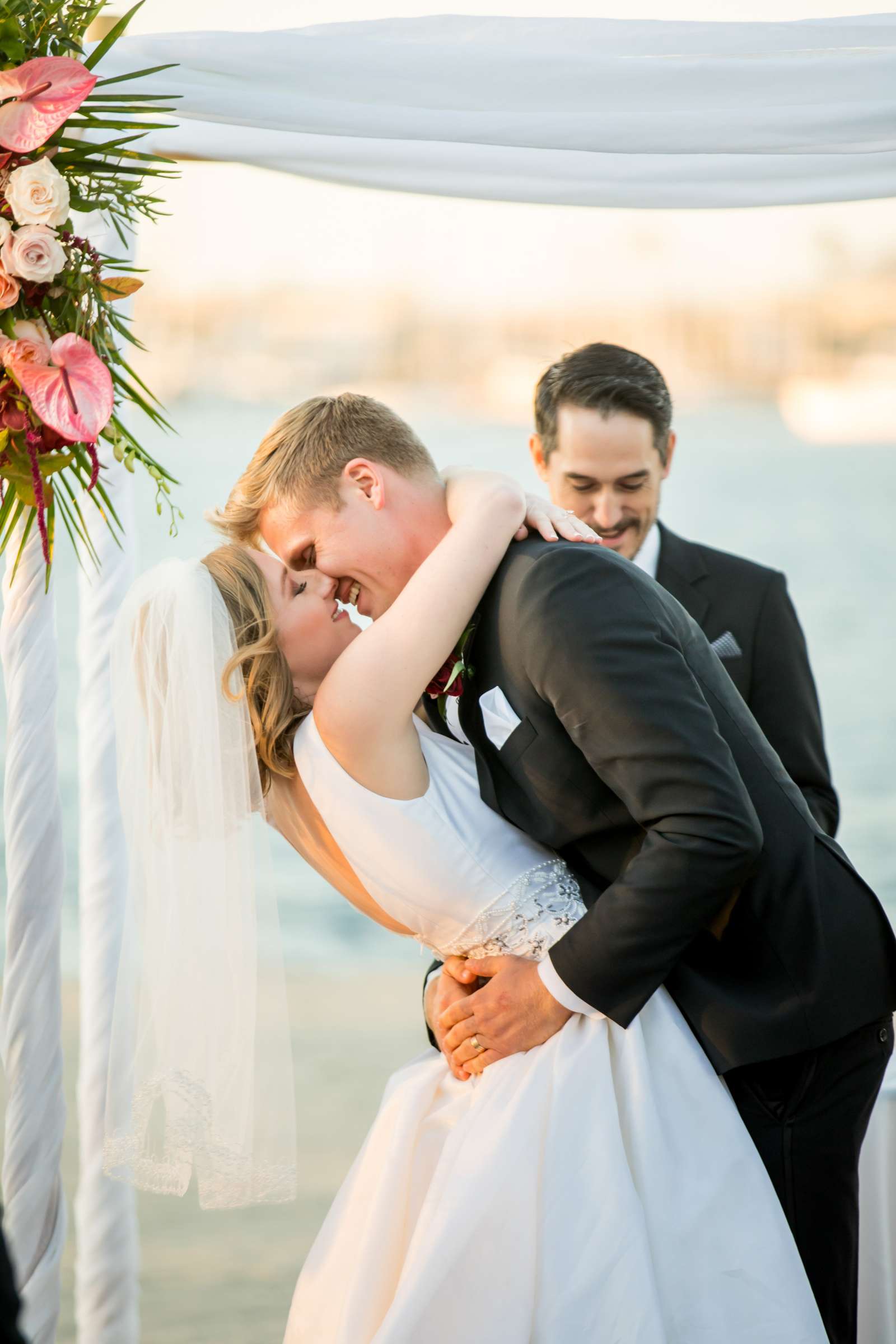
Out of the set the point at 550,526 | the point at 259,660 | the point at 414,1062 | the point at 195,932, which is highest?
the point at 550,526

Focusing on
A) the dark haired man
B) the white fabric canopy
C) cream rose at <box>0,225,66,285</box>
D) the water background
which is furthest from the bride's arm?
the water background

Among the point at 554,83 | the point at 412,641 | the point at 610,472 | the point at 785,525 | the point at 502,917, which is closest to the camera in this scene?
the point at 412,641

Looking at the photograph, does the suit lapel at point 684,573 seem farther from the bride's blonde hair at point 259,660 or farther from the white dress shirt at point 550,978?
the bride's blonde hair at point 259,660

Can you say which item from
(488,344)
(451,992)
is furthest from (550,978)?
(488,344)

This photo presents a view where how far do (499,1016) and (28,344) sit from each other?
1236 millimetres

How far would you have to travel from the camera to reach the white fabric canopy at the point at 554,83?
7.88 feet

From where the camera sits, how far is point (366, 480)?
1.98 m

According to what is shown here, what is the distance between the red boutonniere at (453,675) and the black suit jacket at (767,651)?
994 millimetres

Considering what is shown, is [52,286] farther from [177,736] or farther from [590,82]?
[590,82]

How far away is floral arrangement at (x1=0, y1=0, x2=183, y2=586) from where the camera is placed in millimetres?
1900

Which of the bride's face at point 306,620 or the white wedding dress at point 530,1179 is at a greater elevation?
the bride's face at point 306,620

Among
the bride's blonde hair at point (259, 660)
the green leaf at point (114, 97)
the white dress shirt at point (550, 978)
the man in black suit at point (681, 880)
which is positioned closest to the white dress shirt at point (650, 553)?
the white dress shirt at point (550, 978)

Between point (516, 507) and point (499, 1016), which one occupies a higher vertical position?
point (516, 507)

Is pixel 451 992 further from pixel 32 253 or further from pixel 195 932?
pixel 32 253
